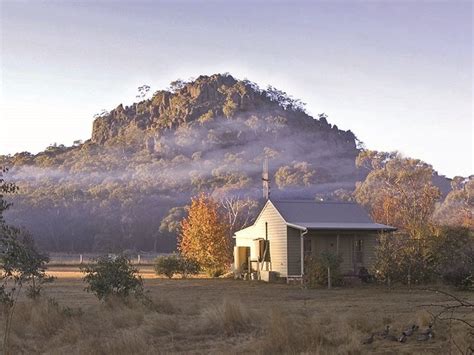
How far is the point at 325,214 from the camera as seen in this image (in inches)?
1403

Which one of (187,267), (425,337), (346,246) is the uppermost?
(346,246)

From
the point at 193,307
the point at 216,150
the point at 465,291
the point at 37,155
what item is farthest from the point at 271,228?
the point at 37,155

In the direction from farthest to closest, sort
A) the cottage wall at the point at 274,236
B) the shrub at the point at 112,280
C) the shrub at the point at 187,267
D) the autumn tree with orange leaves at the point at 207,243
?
the autumn tree with orange leaves at the point at 207,243 < the shrub at the point at 187,267 < the cottage wall at the point at 274,236 < the shrub at the point at 112,280

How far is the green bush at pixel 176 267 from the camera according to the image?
132 ft

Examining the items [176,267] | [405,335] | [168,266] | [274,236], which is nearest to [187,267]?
[176,267]

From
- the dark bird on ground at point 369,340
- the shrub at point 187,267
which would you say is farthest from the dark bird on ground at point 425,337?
the shrub at point 187,267

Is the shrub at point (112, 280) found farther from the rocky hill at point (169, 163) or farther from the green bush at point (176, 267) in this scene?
the rocky hill at point (169, 163)

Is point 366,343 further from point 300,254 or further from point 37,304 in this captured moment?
point 300,254

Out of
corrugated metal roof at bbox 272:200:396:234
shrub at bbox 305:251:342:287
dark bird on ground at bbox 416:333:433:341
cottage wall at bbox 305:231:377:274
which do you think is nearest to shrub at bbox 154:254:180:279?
corrugated metal roof at bbox 272:200:396:234

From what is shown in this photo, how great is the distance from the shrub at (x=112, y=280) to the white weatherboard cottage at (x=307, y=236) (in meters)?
15.0

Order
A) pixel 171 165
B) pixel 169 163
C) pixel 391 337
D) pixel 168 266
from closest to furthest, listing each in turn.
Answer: pixel 391 337
pixel 168 266
pixel 171 165
pixel 169 163

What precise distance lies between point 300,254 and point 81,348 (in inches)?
878

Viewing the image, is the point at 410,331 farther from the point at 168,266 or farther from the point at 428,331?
the point at 168,266

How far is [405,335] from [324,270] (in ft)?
56.9
